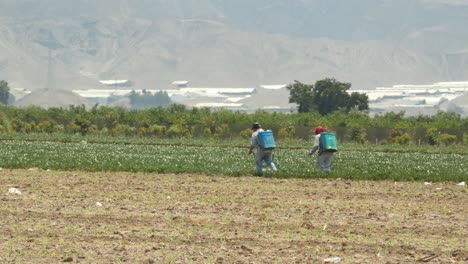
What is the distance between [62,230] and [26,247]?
6.22 ft

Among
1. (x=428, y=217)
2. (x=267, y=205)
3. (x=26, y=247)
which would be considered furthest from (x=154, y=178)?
(x=26, y=247)

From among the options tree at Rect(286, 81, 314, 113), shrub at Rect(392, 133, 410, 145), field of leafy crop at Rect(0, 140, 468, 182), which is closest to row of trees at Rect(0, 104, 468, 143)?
shrub at Rect(392, 133, 410, 145)

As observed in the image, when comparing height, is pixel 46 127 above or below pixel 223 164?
above

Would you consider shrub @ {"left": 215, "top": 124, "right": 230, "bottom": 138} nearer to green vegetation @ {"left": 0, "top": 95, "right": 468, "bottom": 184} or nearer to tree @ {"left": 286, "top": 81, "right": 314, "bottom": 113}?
green vegetation @ {"left": 0, "top": 95, "right": 468, "bottom": 184}

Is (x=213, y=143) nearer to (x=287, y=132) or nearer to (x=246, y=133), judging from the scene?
(x=246, y=133)

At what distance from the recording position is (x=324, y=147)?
35344 millimetres

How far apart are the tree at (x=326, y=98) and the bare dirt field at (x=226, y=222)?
379 feet

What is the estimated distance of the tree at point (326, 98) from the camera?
147625mm

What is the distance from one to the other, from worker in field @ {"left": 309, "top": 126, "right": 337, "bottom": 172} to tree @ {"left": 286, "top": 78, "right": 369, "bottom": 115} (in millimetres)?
109722

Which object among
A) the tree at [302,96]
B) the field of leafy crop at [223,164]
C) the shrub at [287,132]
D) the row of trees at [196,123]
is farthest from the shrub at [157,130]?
the tree at [302,96]

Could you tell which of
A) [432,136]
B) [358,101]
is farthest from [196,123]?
[358,101]

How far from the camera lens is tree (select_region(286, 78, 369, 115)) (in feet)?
484

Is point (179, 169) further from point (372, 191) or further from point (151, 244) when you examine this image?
point (151, 244)

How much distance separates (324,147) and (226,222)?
12858 millimetres
